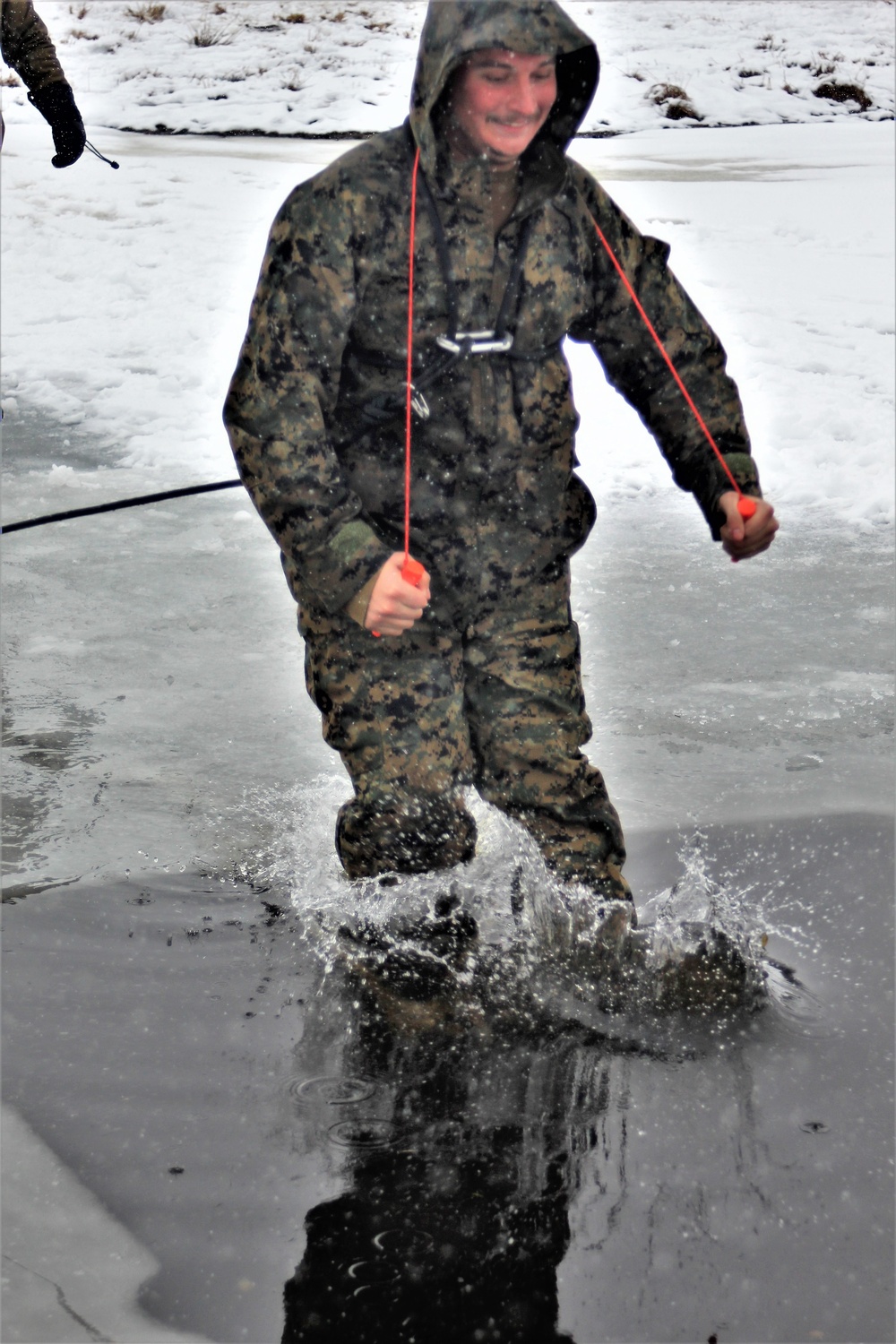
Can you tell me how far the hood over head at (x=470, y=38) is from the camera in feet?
8.24

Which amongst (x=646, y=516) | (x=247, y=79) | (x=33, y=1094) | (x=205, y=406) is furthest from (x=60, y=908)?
(x=247, y=79)

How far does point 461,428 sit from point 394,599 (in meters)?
0.45

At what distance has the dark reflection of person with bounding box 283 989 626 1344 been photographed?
200 cm

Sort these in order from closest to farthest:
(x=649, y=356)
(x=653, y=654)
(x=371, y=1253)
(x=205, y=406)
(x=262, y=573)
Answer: (x=371, y=1253) < (x=649, y=356) < (x=653, y=654) < (x=262, y=573) < (x=205, y=406)

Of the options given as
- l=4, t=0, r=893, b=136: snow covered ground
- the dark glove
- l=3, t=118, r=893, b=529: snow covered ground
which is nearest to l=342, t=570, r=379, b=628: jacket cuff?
l=3, t=118, r=893, b=529: snow covered ground

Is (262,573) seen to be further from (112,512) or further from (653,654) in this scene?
(653,654)

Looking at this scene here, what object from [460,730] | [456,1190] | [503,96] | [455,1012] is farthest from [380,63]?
[456,1190]

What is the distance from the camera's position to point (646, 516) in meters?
5.72

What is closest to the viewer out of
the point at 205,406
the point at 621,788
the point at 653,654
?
the point at 621,788

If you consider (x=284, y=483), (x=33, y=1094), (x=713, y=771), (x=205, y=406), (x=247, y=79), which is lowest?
(x=247, y=79)

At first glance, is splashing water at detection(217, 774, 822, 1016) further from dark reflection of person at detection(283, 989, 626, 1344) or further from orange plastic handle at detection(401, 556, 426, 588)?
orange plastic handle at detection(401, 556, 426, 588)

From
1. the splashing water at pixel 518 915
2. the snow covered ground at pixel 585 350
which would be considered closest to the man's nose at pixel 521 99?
the splashing water at pixel 518 915

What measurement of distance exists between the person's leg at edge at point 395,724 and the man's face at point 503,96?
0.92 meters

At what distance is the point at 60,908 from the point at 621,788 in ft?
4.58
